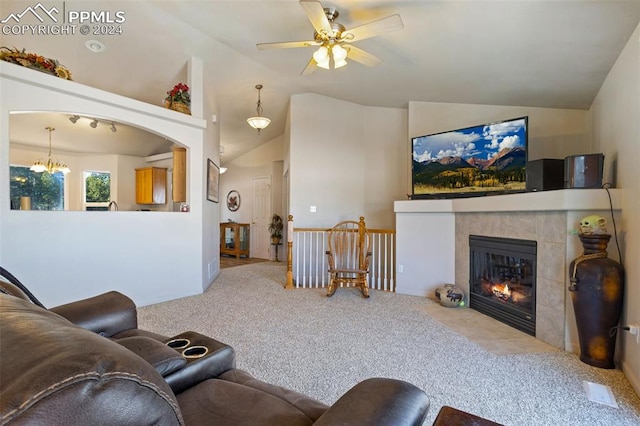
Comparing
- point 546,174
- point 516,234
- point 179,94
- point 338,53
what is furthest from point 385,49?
point 179,94

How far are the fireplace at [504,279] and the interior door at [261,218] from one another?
5.39 m

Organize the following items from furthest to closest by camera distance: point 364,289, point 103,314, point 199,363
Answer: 1. point 364,289
2. point 103,314
3. point 199,363

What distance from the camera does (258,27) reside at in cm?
350

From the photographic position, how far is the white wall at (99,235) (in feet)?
9.13

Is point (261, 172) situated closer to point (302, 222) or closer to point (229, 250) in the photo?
point (229, 250)

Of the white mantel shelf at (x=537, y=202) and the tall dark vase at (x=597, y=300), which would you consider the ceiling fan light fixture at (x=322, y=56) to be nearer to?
the white mantel shelf at (x=537, y=202)

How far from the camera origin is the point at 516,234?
3.13m

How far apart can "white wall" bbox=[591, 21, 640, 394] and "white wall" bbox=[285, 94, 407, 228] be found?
2964 millimetres

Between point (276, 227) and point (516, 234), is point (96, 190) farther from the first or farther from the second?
point (516, 234)

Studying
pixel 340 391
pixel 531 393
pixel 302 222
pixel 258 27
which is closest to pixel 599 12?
pixel 531 393

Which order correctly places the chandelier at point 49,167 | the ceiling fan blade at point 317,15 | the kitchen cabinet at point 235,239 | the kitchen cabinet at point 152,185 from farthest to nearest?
1. the kitchen cabinet at point 235,239
2. the kitchen cabinet at point 152,185
3. the chandelier at point 49,167
4. the ceiling fan blade at point 317,15

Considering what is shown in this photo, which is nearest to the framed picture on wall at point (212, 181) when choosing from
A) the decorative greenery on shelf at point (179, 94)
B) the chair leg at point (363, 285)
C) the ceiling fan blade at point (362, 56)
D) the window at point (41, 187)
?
the decorative greenery on shelf at point (179, 94)

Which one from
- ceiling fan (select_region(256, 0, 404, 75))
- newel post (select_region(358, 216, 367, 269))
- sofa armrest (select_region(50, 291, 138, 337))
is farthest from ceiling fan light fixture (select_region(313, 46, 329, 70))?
sofa armrest (select_region(50, 291, 138, 337))

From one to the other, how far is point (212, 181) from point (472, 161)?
3868mm
